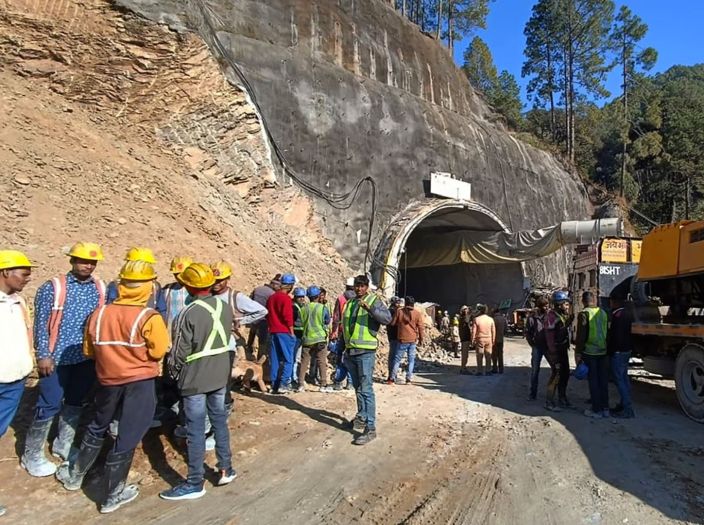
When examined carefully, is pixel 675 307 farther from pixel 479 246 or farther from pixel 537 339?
pixel 479 246

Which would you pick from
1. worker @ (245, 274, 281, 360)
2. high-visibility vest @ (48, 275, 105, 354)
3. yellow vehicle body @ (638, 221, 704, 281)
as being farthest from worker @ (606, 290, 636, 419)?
high-visibility vest @ (48, 275, 105, 354)

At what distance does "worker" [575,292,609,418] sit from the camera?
6.45m

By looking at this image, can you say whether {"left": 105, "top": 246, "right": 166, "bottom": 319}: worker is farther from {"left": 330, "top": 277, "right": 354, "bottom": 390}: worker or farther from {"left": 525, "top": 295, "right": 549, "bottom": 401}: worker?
{"left": 525, "top": 295, "right": 549, "bottom": 401}: worker

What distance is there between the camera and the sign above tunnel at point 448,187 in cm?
1766

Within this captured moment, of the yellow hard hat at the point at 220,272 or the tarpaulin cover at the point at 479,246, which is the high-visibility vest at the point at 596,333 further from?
the tarpaulin cover at the point at 479,246

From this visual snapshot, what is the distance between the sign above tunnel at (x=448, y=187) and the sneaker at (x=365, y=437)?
1328cm

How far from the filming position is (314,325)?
7.31m

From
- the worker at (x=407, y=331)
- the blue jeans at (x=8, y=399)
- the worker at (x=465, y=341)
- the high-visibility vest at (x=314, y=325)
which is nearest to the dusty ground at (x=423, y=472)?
the blue jeans at (x=8, y=399)

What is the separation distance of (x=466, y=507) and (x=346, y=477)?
3.30 feet

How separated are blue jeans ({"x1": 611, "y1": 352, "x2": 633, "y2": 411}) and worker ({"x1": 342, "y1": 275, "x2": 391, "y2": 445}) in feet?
11.0

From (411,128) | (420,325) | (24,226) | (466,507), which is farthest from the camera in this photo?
(411,128)

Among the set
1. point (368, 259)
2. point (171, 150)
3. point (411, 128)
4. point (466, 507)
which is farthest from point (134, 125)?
point (466, 507)

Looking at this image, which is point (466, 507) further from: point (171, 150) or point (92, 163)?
point (171, 150)

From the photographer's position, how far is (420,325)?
8.95 meters
